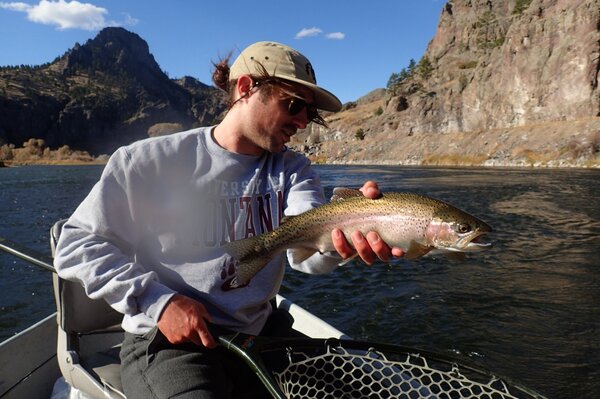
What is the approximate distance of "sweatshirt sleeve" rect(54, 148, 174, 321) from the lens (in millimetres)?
→ 2713

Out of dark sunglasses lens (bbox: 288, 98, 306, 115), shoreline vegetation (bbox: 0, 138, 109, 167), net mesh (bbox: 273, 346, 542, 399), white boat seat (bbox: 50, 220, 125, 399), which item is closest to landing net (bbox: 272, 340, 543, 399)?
net mesh (bbox: 273, 346, 542, 399)

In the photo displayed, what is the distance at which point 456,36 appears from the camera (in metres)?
143

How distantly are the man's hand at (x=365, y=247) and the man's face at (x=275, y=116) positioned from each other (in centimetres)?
78

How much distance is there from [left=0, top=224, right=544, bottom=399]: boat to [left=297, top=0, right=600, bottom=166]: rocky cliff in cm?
3514

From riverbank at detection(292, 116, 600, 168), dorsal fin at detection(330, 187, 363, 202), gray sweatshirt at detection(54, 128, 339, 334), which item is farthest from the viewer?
riverbank at detection(292, 116, 600, 168)

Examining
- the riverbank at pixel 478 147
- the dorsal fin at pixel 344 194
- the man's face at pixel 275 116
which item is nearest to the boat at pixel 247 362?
the dorsal fin at pixel 344 194

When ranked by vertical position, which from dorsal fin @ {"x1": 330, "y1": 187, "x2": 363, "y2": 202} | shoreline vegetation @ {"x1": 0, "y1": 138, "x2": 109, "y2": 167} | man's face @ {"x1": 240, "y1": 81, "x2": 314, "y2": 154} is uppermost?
man's face @ {"x1": 240, "y1": 81, "x2": 314, "y2": 154}

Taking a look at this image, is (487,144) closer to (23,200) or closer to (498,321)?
(23,200)

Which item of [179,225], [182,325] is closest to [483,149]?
[179,225]

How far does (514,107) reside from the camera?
67.4 metres

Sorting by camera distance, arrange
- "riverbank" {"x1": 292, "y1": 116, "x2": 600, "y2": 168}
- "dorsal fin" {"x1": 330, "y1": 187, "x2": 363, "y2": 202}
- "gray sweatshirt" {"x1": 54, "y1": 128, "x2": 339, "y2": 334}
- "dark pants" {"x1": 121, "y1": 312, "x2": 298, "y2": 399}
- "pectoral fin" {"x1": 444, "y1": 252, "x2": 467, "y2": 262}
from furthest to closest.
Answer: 1. "riverbank" {"x1": 292, "y1": 116, "x2": 600, "y2": 168}
2. "dorsal fin" {"x1": 330, "y1": 187, "x2": 363, "y2": 202}
3. "pectoral fin" {"x1": 444, "y1": 252, "x2": 467, "y2": 262}
4. "gray sweatshirt" {"x1": 54, "y1": 128, "x2": 339, "y2": 334}
5. "dark pants" {"x1": 121, "y1": 312, "x2": 298, "y2": 399}

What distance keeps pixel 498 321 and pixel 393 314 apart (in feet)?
6.32

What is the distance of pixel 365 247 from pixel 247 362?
3.47 ft

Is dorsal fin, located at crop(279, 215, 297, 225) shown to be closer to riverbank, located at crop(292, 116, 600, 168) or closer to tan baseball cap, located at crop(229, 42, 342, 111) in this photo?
tan baseball cap, located at crop(229, 42, 342, 111)
